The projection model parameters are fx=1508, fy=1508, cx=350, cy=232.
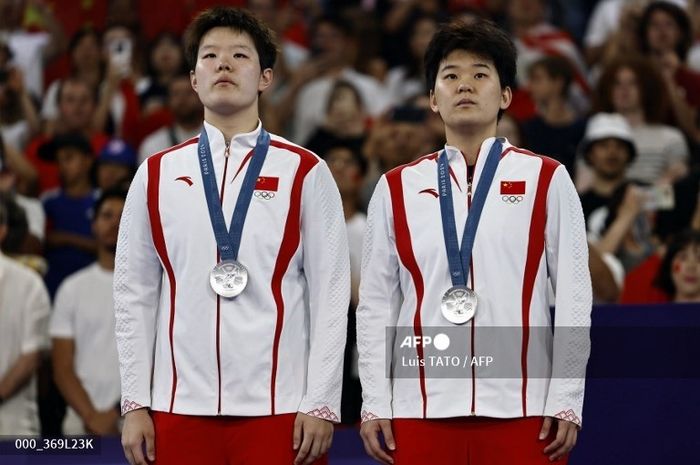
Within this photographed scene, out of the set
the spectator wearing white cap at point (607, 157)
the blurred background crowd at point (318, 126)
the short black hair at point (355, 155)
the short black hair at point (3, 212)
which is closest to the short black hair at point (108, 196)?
the blurred background crowd at point (318, 126)

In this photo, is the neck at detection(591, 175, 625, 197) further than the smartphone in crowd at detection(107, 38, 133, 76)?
No

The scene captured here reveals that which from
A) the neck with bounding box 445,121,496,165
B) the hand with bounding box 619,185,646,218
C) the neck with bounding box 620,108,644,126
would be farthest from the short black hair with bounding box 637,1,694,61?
the neck with bounding box 445,121,496,165

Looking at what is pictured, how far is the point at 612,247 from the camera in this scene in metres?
9.08

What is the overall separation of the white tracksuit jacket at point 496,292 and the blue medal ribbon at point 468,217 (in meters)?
0.02

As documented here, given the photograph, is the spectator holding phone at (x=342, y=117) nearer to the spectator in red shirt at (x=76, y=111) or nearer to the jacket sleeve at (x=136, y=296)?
the spectator in red shirt at (x=76, y=111)

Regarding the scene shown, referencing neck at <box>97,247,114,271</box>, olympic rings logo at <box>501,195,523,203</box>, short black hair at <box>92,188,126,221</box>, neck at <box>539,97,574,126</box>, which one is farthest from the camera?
neck at <box>539,97,574,126</box>

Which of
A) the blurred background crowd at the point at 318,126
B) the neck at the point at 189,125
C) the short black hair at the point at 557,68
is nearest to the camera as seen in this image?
the blurred background crowd at the point at 318,126

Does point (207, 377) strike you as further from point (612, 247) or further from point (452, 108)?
point (612, 247)

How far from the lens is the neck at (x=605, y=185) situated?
32.3ft

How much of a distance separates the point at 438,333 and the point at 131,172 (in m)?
5.23

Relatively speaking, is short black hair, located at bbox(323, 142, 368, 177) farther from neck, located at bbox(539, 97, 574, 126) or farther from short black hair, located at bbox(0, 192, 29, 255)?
short black hair, located at bbox(0, 192, 29, 255)

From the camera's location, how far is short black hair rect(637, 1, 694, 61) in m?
11.6

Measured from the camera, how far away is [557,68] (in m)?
11.3

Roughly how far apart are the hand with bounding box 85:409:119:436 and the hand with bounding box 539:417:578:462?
381cm
